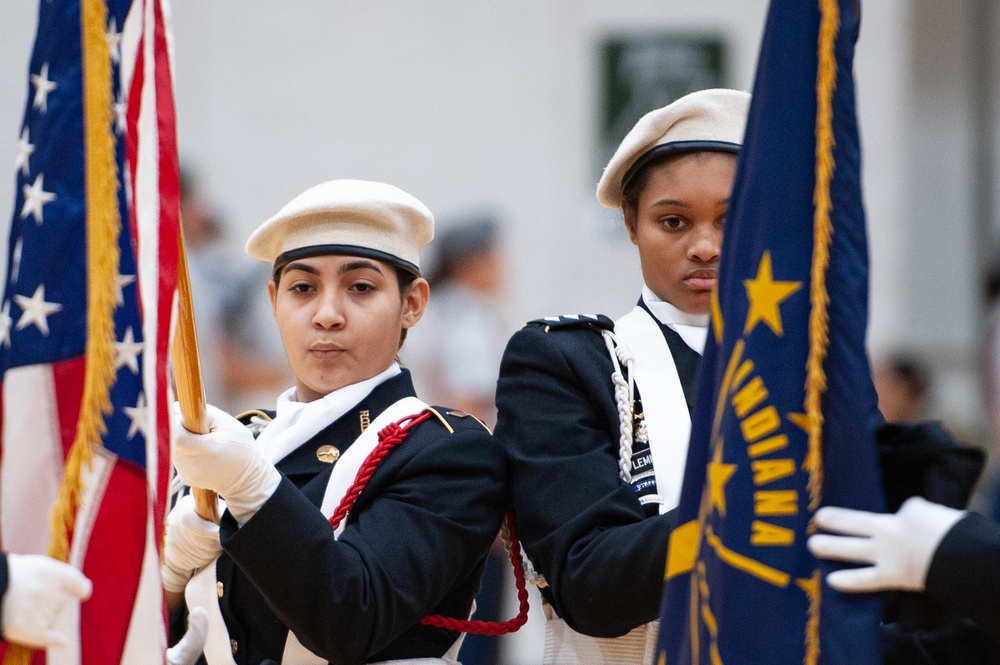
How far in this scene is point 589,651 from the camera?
2727 millimetres

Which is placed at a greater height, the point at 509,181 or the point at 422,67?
the point at 422,67

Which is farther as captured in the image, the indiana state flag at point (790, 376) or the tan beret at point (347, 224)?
the tan beret at point (347, 224)

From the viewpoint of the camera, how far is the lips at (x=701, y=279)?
2.85 m

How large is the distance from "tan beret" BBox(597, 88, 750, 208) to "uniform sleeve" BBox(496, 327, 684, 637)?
1.30 feet

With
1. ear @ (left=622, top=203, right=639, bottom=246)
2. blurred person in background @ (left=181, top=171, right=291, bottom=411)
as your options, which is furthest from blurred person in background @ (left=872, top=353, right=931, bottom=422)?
ear @ (left=622, top=203, right=639, bottom=246)

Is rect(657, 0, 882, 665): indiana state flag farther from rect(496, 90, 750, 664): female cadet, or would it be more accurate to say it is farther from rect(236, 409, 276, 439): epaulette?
rect(236, 409, 276, 439): epaulette

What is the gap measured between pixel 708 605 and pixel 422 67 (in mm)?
5904

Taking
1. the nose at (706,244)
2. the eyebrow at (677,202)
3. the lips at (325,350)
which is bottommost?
the lips at (325,350)

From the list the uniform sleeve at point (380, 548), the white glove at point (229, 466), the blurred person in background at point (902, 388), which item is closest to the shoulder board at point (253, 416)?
the uniform sleeve at point (380, 548)

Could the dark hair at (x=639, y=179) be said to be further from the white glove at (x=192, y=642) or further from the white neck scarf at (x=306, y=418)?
the white glove at (x=192, y=642)

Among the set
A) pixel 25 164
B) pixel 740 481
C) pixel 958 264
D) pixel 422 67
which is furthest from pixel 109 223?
pixel 958 264

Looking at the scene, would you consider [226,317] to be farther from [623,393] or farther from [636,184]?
[623,393]

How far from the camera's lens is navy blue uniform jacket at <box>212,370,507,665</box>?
2547 mm

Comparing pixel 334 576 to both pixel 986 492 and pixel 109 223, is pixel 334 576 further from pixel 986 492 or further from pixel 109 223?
pixel 986 492
